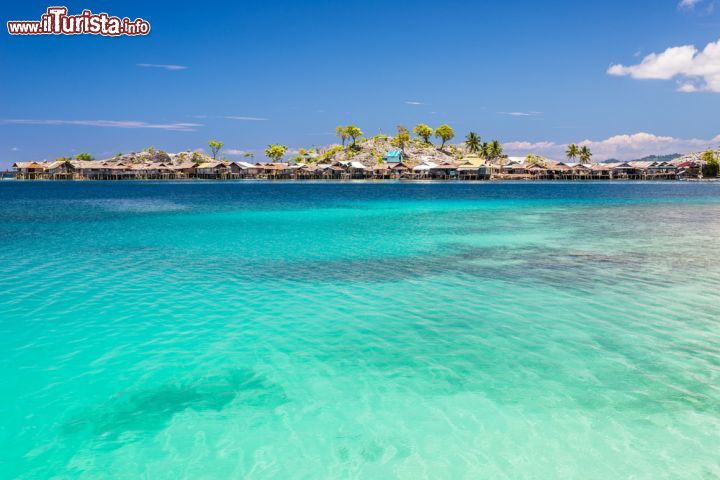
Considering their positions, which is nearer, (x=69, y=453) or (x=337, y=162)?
(x=69, y=453)

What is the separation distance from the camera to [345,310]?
12.0 m

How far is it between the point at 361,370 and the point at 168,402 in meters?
2.99

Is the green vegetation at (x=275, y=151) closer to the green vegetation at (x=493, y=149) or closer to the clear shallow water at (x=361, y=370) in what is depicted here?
the green vegetation at (x=493, y=149)

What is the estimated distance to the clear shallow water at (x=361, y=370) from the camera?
6.07 metres

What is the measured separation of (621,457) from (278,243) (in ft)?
65.8

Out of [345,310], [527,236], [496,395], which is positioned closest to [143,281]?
[345,310]

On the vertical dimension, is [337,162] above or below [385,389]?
above

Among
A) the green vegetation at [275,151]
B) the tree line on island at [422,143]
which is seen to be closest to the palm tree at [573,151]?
the tree line on island at [422,143]

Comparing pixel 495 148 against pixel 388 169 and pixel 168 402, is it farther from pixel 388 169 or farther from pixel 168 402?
pixel 168 402

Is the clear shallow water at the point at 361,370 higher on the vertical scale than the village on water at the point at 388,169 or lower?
lower

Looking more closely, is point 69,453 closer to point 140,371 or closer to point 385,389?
point 140,371

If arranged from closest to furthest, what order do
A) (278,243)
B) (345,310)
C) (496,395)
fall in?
(496,395)
(345,310)
(278,243)

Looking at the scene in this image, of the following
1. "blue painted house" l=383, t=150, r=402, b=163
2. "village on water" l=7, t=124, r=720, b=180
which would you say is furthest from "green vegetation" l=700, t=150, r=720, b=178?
"blue painted house" l=383, t=150, r=402, b=163

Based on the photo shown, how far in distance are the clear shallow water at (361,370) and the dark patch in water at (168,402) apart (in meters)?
0.03
